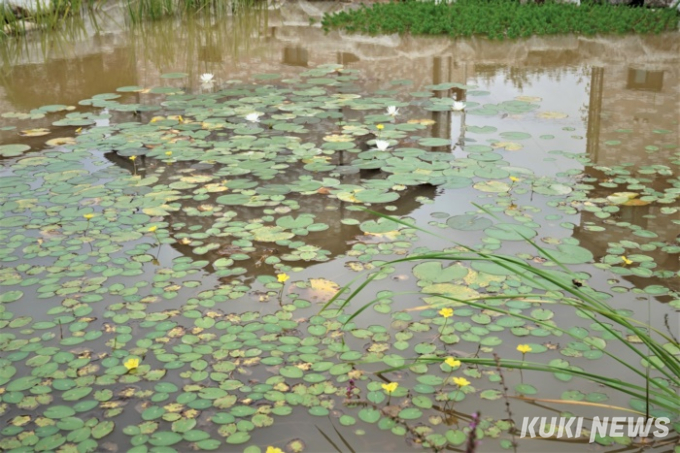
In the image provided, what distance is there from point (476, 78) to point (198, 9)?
485 centimetres

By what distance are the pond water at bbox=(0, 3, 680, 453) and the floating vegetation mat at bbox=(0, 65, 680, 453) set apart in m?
0.01

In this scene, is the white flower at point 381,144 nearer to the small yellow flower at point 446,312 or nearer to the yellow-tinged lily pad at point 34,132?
the small yellow flower at point 446,312

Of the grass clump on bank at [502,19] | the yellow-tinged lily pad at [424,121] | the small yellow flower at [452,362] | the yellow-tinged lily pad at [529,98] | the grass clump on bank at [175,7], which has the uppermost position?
the grass clump on bank at [175,7]

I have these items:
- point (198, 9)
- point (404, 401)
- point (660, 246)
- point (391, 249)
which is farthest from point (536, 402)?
point (198, 9)

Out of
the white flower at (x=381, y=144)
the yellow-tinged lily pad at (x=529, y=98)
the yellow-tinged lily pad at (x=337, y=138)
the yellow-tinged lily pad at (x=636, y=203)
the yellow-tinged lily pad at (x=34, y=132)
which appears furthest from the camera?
the yellow-tinged lily pad at (x=529, y=98)

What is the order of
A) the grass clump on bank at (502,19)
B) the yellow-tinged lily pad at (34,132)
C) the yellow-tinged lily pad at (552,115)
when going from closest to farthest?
the yellow-tinged lily pad at (34,132), the yellow-tinged lily pad at (552,115), the grass clump on bank at (502,19)

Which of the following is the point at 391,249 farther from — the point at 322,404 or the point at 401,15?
the point at 401,15

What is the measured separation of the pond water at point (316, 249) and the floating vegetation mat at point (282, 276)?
0.01 meters

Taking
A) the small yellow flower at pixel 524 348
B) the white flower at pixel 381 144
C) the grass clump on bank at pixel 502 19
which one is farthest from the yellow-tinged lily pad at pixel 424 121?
the grass clump on bank at pixel 502 19

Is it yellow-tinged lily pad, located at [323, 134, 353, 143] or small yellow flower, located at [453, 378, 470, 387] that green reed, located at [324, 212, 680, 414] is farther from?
yellow-tinged lily pad, located at [323, 134, 353, 143]

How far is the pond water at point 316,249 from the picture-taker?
2170 millimetres

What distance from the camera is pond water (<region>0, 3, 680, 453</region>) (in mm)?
2170

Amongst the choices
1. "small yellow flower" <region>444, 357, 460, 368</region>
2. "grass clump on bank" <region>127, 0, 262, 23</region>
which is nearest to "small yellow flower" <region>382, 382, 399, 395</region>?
"small yellow flower" <region>444, 357, 460, 368</region>

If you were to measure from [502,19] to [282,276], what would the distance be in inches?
247
